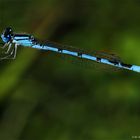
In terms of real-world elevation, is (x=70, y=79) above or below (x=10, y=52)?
below

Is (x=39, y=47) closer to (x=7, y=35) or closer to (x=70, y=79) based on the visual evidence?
(x=7, y=35)

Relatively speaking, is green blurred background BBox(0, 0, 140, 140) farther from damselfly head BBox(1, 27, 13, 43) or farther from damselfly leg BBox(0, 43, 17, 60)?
damselfly head BBox(1, 27, 13, 43)

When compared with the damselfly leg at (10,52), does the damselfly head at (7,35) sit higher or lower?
higher

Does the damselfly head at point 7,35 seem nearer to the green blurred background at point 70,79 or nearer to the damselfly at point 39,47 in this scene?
the damselfly at point 39,47

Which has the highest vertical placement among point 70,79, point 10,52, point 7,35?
point 7,35

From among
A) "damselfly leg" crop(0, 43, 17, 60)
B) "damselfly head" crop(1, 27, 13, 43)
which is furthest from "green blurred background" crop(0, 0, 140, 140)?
"damselfly head" crop(1, 27, 13, 43)

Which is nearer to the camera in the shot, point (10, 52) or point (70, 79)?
point (10, 52)

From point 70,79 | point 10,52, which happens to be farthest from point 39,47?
point 70,79

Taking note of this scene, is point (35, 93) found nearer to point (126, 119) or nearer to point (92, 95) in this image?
point (92, 95)

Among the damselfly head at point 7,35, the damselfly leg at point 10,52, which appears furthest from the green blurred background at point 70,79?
the damselfly head at point 7,35
